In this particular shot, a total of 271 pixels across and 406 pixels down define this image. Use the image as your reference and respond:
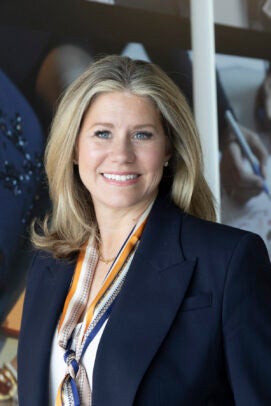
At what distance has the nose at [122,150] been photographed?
1833mm

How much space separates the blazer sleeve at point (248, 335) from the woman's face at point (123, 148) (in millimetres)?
Answer: 404

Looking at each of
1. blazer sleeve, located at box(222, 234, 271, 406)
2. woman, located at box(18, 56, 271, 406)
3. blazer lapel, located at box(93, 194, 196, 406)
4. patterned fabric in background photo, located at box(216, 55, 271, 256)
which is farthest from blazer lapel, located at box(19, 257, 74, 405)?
patterned fabric in background photo, located at box(216, 55, 271, 256)

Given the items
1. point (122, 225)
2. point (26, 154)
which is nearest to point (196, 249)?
point (122, 225)

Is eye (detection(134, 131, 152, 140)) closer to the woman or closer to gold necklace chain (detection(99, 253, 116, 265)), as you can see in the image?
the woman

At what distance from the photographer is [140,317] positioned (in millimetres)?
1680

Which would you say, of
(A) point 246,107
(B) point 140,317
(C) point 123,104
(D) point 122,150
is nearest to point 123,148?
(D) point 122,150

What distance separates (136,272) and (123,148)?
339 millimetres

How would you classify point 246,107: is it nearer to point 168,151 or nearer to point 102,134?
point 168,151

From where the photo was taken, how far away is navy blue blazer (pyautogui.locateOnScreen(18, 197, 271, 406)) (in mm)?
1586

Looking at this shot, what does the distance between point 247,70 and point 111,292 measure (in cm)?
266

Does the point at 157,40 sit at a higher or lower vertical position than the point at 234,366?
higher

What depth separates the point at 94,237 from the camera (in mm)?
2113

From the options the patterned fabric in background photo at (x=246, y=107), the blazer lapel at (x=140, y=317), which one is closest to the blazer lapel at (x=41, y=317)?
the blazer lapel at (x=140, y=317)

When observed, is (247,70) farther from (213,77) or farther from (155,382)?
(155,382)
